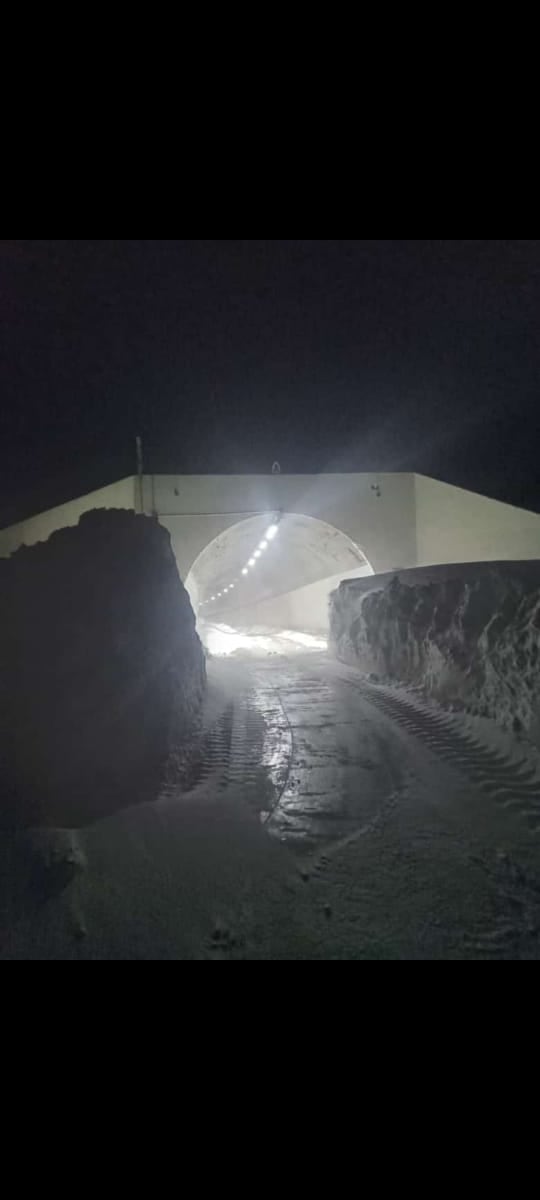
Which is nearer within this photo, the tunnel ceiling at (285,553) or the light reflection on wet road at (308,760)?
the light reflection on wet road at (308,760)

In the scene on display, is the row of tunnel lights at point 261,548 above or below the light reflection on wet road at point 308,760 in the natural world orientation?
above

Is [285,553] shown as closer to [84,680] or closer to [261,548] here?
[261,548]

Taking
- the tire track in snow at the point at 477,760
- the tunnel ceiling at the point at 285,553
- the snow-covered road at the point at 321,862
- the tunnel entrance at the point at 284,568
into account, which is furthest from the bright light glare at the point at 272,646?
the snow-covered road at the point at 321,862

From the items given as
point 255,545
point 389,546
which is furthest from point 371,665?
point 255,545

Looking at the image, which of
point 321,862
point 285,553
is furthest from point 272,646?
point 321,862

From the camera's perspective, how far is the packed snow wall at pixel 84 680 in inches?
131

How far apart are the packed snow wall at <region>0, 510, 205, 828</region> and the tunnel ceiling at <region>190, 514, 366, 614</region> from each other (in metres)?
9.06

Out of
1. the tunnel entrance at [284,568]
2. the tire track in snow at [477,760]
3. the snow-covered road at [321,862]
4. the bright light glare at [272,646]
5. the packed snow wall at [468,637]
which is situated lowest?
the snow-covered road at [321,862]

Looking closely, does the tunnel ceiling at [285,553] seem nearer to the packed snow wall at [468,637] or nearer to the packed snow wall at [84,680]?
the packed snow wall at [468,637]

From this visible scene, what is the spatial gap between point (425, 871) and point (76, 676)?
3060 mm

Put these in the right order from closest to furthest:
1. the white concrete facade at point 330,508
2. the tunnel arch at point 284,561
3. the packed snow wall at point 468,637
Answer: the packed snow wall at point 468,637
the white concrete facade at point 330,508
the tunnel arch at point 284,561

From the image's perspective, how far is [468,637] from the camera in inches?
218

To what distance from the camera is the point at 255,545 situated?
18906 mm
